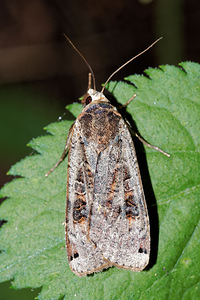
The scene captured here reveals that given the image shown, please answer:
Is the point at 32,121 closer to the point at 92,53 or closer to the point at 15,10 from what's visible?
the point at 92,53

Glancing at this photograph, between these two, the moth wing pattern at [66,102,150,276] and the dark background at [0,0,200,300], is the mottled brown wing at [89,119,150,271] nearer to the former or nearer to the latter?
the moth wing pattern at [66,102,150,276]

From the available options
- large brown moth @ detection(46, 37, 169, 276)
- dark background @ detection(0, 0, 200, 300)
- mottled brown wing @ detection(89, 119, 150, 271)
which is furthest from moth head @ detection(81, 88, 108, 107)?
dark background @ detection(0, 0, 200, 300)

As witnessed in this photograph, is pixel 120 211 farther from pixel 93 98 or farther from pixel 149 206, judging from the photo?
pixel 93 98

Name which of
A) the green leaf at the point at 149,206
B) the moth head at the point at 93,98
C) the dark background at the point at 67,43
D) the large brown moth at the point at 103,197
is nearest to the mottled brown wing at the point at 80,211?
the large brown moth at the point at 103,197

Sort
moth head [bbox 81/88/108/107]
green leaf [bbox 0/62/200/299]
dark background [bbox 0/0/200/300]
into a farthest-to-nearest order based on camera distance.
Answer: 1. dark background [bbox 0/0/200/300]
2. moth head [bbox 81/88/108/107]
3. green leaf [bbox 0/62/200/299]

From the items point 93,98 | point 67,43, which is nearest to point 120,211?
point 93,98

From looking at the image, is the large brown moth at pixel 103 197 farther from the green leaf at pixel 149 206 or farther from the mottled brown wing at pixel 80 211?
the green leaf at pixel 149 206

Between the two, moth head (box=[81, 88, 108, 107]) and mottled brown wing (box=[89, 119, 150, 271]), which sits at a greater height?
moth head (box=[81, 88, 108, 107])

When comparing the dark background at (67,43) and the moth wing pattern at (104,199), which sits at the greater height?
the dark background at (67,43)
